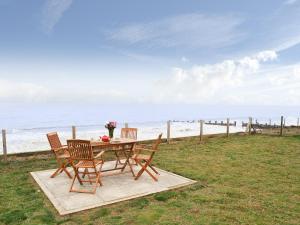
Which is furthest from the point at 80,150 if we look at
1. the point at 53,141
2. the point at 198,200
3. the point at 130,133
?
the point at 130,133

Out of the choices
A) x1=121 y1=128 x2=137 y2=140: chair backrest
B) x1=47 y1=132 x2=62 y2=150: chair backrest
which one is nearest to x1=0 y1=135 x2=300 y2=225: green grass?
x1=47 y1=132 x2=62 y2=150: chair backrest

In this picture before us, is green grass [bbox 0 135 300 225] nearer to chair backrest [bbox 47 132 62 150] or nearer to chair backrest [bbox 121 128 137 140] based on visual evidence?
chair backrest [bbox 47 132 62 150]

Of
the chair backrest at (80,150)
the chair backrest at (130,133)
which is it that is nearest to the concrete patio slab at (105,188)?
the chair backrest at (80,150)

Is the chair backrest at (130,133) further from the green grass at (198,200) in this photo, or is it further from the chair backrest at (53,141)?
the chair backrest at (53,141)

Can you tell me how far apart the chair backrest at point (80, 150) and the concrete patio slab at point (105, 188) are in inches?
27.1

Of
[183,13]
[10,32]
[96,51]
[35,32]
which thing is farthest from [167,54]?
[10,32]

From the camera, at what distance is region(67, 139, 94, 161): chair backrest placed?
4605 millimetres

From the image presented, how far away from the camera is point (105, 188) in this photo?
16.2 feet

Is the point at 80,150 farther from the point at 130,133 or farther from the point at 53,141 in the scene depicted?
the point at 130,133

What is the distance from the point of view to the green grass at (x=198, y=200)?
3602mm

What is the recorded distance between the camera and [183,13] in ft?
54.8

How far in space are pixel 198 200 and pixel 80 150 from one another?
7.82ft

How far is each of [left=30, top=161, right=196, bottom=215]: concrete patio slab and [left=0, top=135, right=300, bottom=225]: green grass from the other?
0.17 m

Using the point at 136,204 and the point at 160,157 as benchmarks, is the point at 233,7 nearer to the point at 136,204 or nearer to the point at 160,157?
the point at 160,157
